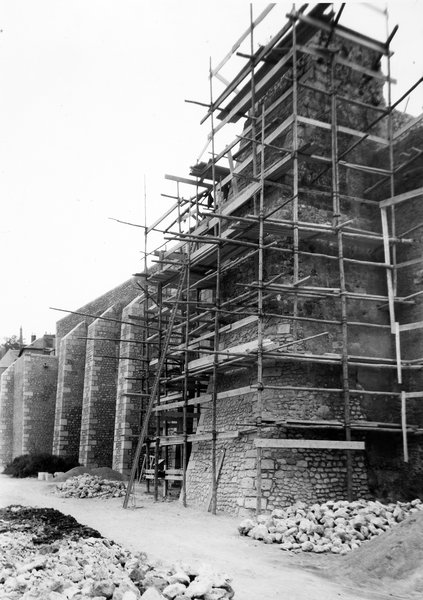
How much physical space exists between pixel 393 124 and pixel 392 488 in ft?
30.6

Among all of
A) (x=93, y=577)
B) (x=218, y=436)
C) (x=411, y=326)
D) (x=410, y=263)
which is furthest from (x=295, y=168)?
(x=93, y=577)

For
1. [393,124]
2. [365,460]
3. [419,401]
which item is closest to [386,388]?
[419,401]

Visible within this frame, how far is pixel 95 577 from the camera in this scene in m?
6.35

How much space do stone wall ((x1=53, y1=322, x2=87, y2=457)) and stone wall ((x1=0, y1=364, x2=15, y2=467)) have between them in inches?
270

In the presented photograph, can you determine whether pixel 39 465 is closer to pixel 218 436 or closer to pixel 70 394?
pixel 70 394

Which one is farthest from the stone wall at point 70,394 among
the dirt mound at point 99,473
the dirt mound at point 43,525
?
the dirt mound at point 43,525

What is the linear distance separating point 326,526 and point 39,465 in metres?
Result: 18.0

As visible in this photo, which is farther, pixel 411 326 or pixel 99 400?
pixel 99 400

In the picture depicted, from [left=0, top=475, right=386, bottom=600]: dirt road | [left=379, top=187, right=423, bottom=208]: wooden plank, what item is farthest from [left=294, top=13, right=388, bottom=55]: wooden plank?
[left=0, top=475, right=386, bottom=600]: dirt road

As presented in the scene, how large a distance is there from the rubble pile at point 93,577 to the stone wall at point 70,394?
67.5 feet

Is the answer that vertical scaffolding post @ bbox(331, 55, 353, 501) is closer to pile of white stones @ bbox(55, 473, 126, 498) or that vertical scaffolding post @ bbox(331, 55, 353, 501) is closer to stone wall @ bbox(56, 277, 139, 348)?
pile of white stones @ bbox(55, 473, 126, 498)

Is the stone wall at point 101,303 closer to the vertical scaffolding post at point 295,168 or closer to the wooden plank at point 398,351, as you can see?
the vertical scaffolding post at point 295,168

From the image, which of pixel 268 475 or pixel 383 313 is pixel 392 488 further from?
pixel 383 313

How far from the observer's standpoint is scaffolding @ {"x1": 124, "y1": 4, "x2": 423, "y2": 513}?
43.5 ft
